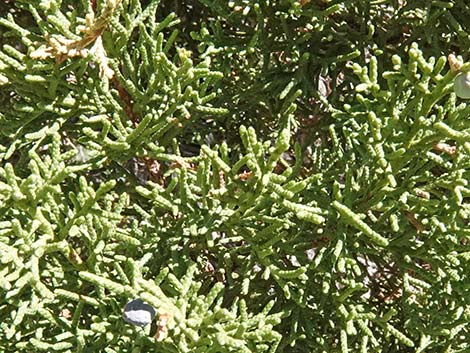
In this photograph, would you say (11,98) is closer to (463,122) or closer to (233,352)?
(233,352)

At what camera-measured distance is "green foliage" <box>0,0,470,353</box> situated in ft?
6.26

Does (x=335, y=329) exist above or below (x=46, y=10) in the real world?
below

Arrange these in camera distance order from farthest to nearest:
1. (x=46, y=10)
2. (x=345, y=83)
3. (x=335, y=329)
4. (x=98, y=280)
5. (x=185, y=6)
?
1. (x=185, y=6)
2. (x=345, y=83)
3. (x=335, y=329)
4. (x=46, y=10)
5. (x=98, y=280)

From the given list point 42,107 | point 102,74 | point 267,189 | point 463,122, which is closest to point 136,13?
point 102,74

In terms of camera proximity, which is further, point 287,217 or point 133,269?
point 287,217

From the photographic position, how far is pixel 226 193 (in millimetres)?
2027

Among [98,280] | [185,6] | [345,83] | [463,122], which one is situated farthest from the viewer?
[185,6]

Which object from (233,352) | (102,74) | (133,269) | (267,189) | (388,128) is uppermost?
(102,74)

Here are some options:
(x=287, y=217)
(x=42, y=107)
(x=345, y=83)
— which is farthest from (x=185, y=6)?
(x=287, y=217)

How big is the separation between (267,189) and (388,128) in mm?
383

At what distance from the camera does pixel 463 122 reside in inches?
76.4

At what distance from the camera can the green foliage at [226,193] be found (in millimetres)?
1908

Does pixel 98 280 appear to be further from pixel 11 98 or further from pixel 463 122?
pixel 11 98

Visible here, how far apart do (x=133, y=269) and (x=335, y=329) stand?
34.0 inches
